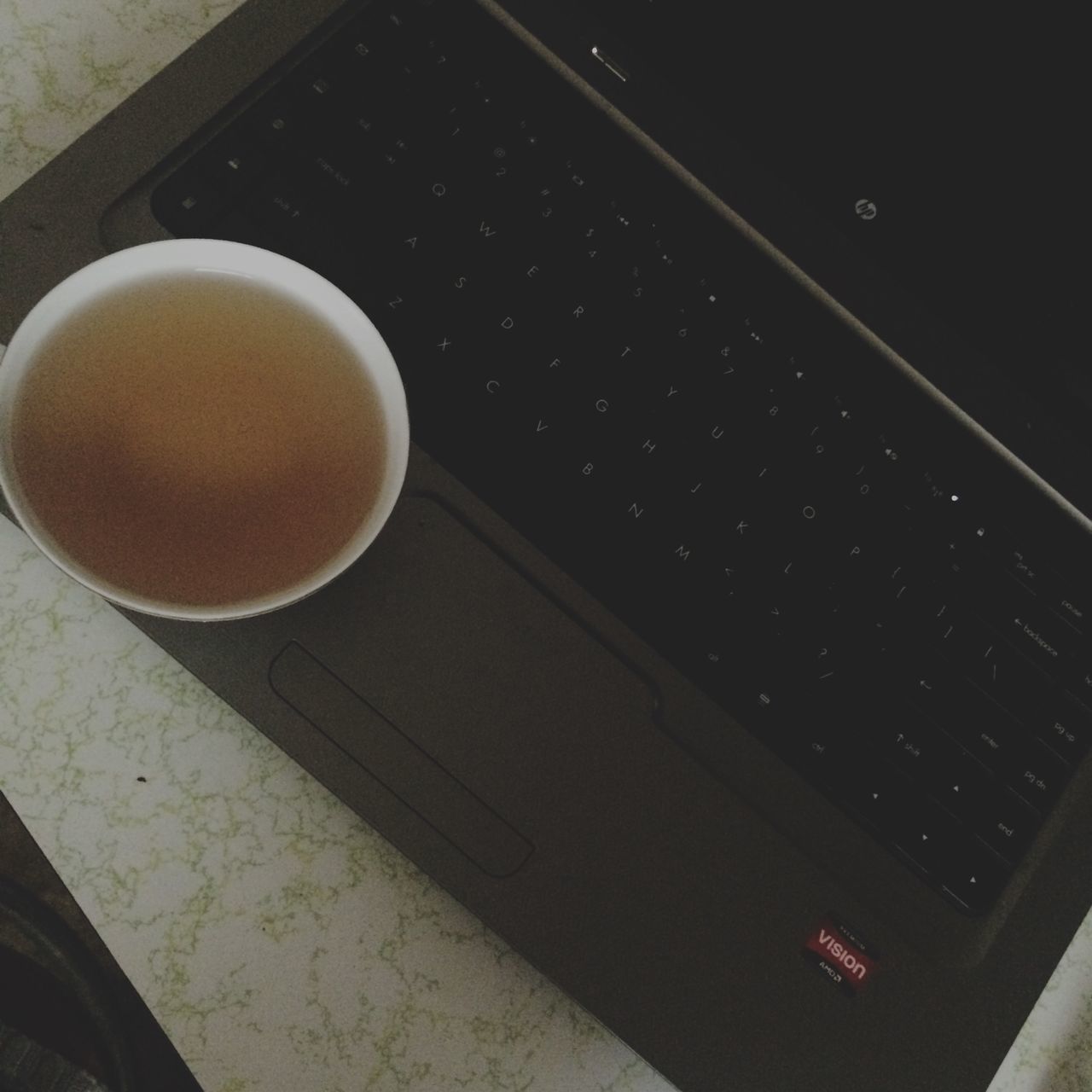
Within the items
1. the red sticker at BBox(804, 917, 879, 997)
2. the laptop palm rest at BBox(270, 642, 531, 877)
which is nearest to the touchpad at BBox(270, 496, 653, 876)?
the laptop palm rest at BBox(270, 642, 531, 877)

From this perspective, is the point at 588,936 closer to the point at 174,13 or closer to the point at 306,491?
the point at 306,491

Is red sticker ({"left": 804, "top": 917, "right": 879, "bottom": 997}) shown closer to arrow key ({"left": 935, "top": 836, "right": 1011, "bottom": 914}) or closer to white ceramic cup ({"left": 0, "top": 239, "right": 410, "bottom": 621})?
arrow key ({"left": 935, "top": 836, "right": 1011, "bottom": 914})

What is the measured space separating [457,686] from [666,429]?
0.15 m

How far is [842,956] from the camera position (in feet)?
1.32

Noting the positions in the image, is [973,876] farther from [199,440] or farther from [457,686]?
[199,440]

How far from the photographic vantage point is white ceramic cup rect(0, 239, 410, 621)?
0.99 ft

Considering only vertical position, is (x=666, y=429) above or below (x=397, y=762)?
above

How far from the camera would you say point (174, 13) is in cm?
46

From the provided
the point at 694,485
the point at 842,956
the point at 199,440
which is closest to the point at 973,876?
the point at 842,956

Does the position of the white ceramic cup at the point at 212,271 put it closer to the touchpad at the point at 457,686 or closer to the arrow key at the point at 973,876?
the touchpad at the point at 457,686

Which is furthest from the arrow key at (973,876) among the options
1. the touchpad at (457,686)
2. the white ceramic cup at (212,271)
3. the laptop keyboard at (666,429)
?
the white ceramic cup at (212,271)

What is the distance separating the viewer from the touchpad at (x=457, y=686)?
0.38m

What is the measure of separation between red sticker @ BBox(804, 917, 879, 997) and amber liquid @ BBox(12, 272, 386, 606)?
0.26m

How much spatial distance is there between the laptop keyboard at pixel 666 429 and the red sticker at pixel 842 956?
0.05 m
